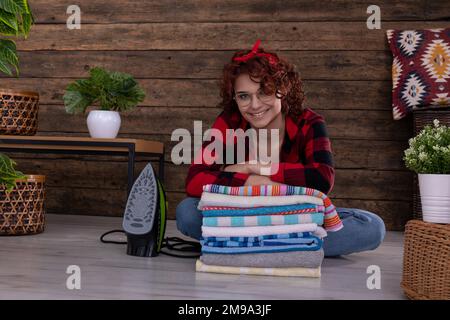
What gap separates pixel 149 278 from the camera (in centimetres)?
155

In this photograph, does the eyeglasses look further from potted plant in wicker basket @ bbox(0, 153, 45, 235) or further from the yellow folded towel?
potted plant in wicker basket @ bbox(0, 153, 45, 235)

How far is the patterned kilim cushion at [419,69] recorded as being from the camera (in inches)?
103

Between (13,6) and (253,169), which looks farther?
(253,169)

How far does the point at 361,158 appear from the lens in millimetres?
2883

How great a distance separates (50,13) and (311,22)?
1.41m

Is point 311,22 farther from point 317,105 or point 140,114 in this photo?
point 140,114

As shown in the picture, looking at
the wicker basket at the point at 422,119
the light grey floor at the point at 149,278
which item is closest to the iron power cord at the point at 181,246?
the light grey floor at the point at 149,278

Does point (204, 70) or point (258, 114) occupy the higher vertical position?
point (204, 70)

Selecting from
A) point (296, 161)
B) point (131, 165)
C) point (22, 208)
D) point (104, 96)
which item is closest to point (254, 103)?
point (296, 161)

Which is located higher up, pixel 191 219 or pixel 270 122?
pixel 270 122

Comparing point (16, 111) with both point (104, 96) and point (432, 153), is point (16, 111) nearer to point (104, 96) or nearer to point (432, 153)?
point (104, 96)

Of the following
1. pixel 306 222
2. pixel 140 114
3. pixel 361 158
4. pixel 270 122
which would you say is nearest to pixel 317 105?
pixel 361 158

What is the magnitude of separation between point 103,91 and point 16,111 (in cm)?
40

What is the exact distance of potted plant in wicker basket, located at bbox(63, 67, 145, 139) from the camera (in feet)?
7.89
